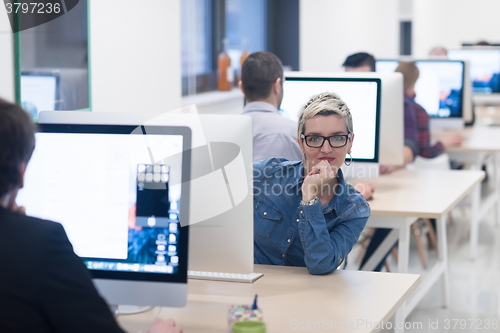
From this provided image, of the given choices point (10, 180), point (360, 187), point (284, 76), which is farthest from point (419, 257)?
point (10, 180)

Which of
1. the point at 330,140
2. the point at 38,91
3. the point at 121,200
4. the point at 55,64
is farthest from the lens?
the point at 55,64

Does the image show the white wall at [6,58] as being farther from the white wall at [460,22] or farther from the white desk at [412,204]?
the white wall at [460,22]

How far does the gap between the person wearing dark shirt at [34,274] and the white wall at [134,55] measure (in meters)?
1.78

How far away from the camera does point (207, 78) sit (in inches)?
195

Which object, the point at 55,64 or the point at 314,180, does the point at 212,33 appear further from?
the point at 314,180

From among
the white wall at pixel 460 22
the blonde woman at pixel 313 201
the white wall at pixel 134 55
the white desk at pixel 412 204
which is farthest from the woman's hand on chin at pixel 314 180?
the white wall at pixel 460 22

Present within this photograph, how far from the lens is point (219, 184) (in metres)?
1.48

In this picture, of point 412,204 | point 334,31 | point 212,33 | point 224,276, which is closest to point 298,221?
point 224,276

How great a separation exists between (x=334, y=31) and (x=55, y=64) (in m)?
4.08

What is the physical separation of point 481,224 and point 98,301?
14.4 ft

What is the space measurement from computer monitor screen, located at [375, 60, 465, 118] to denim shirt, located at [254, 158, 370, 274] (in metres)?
2.68

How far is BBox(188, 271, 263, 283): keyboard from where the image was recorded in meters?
1.66

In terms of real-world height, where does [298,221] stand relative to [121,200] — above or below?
below

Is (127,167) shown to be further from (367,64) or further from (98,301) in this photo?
(367,64)
